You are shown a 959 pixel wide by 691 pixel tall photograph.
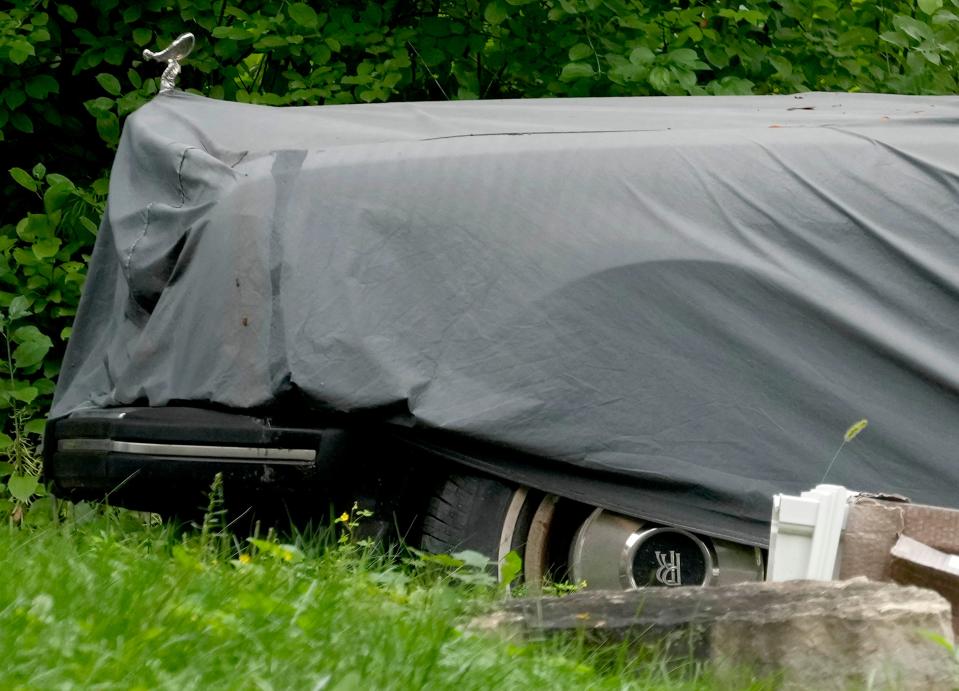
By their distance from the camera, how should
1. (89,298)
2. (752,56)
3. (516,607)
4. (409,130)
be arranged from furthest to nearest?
1. (752,56)
2. (89,298)
3. (409,130)
4. (516,607)

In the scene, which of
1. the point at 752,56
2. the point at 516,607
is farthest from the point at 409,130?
the point at 752,56

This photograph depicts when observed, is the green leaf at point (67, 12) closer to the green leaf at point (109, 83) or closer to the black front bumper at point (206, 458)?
the green leaf at point (109, 83)

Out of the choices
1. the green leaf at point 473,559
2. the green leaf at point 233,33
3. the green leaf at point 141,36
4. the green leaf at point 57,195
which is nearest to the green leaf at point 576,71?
the green leaf at point 233,33

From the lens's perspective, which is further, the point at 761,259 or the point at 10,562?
the point at 761,259

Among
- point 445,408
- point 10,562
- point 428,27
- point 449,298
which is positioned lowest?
point 10,562

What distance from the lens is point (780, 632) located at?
9.81ft

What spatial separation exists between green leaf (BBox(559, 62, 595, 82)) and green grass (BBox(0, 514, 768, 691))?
376 cm

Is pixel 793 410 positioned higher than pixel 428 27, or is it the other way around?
pixel 428 27

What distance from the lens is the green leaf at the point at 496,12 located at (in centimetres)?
704

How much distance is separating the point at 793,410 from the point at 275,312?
138 cm

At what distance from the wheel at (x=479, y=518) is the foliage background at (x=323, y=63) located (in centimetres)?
317

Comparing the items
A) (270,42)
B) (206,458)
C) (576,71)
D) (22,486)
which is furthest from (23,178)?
(206,458)

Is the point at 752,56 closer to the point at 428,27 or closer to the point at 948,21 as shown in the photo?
the point at 948,21

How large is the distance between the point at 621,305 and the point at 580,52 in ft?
10.6
